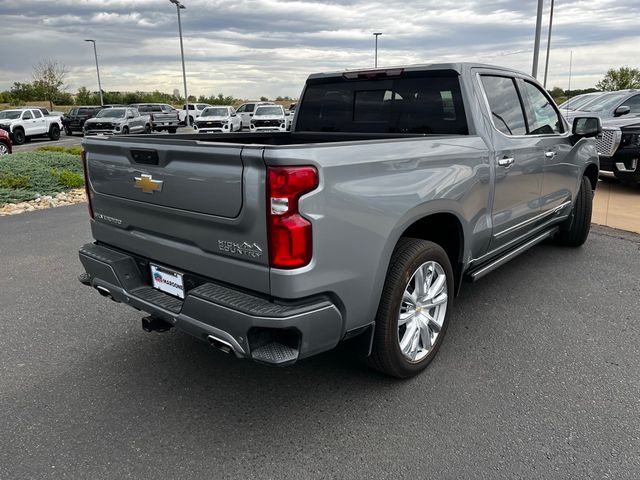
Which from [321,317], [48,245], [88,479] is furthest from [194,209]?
[48,245]

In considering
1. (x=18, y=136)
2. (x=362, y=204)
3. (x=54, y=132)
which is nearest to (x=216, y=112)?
(x=54, y=132)

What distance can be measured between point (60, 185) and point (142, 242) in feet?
28.3

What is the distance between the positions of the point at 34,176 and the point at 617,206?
1083 cm

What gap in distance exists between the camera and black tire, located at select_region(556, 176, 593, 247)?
5.82 meters

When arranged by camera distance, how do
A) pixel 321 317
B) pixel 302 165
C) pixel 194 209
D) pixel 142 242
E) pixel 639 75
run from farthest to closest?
pixel 639 75 → pixel 142 242 → pixel 194 209 → pixel 321 317 → pixel 302 165

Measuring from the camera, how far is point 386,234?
270 centimetres

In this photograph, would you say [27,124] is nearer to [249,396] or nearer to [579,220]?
[579,220]

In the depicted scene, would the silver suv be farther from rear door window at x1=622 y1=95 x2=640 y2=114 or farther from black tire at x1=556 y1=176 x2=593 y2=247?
black tire at x1=556 y1=176 x2=593 y2=247

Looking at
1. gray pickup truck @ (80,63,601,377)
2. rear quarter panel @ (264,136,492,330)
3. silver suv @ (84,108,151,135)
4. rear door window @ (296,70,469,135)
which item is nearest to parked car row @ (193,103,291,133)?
silver suv @ (84,108,151,135)

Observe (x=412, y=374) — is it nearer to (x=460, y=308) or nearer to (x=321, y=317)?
(x=321, y=317)

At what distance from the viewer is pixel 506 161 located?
380 cm

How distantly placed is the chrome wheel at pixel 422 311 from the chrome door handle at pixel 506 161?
102 centimetres

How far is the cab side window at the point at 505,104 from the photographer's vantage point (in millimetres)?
3879

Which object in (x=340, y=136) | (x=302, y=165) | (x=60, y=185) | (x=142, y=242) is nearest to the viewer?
(x=302, y=165)
